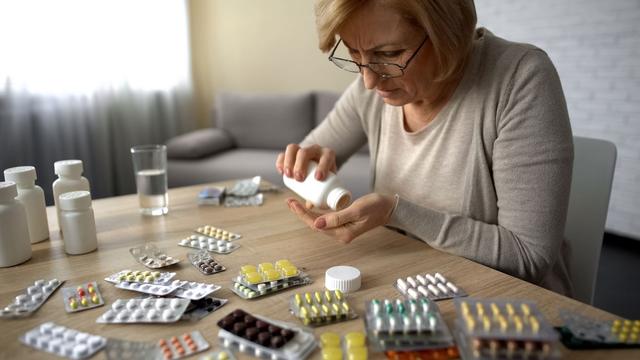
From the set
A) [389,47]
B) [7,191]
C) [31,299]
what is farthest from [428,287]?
[7,191]

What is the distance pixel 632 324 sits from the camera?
0.55 metres

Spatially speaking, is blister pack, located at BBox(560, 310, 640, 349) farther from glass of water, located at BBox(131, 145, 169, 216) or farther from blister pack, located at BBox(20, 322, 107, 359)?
glass of water, located at BBox(131, 145, 169, 216)

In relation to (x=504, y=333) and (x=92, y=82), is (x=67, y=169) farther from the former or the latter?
(x=92, y=82)

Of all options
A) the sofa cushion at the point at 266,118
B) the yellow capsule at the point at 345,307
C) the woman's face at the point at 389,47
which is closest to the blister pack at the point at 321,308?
the yellow capsule at the point at 345,307

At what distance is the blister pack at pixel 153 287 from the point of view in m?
0.66

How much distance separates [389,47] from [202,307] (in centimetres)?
56

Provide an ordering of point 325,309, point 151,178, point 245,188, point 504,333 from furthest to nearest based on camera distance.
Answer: point 245,188 < point 151,178 < point 325,309 < point 504,333

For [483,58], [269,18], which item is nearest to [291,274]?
[483,58]

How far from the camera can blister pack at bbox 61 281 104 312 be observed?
0.64 meters

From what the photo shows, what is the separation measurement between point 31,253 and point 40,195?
0.12 meters

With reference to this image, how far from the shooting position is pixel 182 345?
1.79 ft

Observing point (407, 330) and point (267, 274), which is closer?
point (407, 330)

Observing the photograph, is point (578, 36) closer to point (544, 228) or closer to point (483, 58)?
point (483, 58)

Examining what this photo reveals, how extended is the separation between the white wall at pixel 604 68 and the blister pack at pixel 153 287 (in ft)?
8.35
